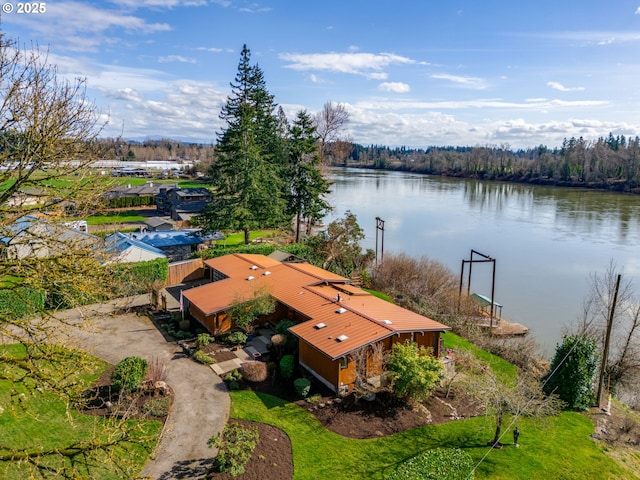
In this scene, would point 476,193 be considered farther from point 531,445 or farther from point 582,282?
point 531,445

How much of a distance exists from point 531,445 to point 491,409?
2.08 m

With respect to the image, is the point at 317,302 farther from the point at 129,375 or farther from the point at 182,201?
the point at 182,201

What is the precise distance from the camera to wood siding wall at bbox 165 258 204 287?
28875 mm

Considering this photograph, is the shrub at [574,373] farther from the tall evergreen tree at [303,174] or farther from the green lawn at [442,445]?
the tall evergreen tree at [303,174]

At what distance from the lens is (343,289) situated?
23.4 meters

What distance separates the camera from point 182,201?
56656 millimetres

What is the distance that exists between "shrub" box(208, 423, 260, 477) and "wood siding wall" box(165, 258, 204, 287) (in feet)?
57.5

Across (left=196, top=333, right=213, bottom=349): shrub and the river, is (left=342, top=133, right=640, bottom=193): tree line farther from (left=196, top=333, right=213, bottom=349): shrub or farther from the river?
(left=196, top=333, right=213, bottom=349): shrub

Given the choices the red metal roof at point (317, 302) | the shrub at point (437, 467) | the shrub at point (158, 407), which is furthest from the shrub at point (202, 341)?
the shrub at point (437, 467)

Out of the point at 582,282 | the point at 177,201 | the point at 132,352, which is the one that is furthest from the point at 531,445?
the point at 177,201

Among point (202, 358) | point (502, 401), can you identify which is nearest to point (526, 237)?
point (502, 401)

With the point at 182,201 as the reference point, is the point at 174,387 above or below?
below

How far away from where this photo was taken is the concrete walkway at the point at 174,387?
1188cm

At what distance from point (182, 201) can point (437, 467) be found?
50.8m
